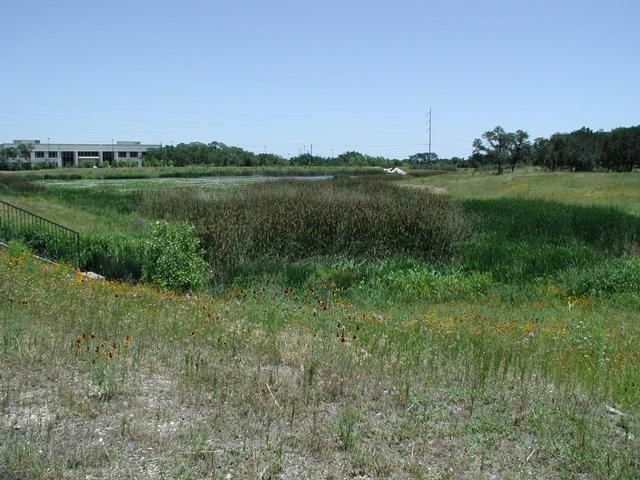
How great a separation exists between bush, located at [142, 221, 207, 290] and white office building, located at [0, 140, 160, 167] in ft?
389

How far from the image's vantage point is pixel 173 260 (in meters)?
15.5

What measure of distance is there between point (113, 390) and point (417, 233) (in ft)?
66.2

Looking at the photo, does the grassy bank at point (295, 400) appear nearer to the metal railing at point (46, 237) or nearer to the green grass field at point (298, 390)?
the green grass field at point (298, 390)

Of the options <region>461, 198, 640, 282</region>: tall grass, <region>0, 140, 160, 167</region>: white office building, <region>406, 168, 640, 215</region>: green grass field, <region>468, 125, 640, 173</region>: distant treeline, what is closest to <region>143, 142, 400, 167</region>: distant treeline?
<region>0, 140, 160, 167</region>: white office building

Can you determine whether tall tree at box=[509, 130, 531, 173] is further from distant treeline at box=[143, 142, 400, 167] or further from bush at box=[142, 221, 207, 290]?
bush at box=[142, 221, 207, 290]

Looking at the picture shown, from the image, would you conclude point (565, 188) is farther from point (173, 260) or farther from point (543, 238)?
point (173, 260)

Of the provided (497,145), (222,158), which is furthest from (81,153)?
(497,145)

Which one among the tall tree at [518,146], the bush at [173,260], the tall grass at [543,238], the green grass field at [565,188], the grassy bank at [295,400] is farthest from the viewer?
the tall tree at [518,146]

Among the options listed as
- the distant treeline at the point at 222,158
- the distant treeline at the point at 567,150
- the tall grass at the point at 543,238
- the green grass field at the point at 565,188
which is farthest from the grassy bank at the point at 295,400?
the distant treeline at the point at 222,158

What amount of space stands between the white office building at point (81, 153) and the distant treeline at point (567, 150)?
75720 millimetres

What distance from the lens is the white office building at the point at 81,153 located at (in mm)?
131475

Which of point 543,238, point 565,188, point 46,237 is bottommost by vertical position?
point 543,238

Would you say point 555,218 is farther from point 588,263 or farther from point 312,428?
point 312,428

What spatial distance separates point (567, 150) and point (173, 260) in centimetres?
8465
